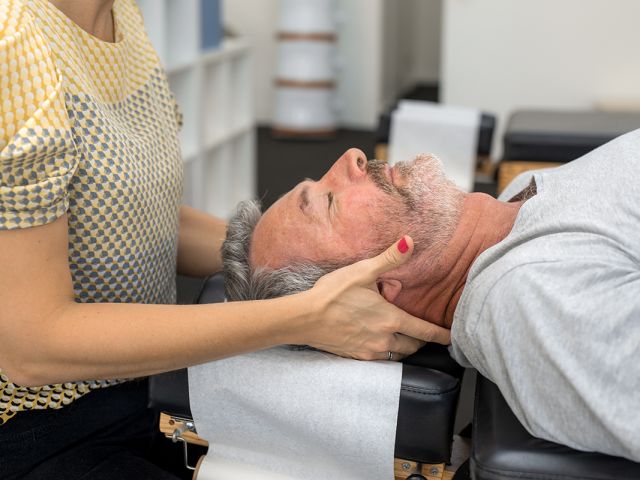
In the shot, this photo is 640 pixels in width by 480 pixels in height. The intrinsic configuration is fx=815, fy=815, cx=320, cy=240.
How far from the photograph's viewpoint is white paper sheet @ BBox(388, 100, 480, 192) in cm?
296

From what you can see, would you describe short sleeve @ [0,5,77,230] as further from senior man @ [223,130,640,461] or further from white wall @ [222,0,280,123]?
white wall @ [222,0,280,123]

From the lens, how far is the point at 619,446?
0.96m

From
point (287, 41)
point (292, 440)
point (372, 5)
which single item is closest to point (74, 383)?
point (292, 440)

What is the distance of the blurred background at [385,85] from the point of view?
300cm

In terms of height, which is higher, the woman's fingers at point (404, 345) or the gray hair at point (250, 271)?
the gray hair at point (250, 271)

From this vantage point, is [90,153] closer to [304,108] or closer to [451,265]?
[451,265]

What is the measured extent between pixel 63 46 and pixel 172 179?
0.99 feet

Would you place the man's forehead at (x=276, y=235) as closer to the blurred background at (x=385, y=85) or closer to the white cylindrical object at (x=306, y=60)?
the blurred background at (x=385, y=85)

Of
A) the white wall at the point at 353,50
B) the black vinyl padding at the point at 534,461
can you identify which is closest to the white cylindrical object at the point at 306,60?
the white wall at the point at 353,50

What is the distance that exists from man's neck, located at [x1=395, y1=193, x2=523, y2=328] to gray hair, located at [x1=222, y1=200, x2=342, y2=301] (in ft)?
0.47

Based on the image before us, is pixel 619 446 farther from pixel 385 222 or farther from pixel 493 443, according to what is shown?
pixel 385 222

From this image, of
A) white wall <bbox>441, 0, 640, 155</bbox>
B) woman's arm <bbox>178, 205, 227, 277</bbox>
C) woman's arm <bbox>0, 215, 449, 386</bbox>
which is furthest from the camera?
white wall <bbox>441, 0, 640, 155</bbox>

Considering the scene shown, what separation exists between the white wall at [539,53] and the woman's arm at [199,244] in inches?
114

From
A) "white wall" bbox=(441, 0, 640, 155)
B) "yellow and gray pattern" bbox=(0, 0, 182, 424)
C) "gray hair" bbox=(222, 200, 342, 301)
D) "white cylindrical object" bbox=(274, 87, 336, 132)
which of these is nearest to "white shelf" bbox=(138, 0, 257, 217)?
"white wall" bbox=(441, 0, 640, 155)
